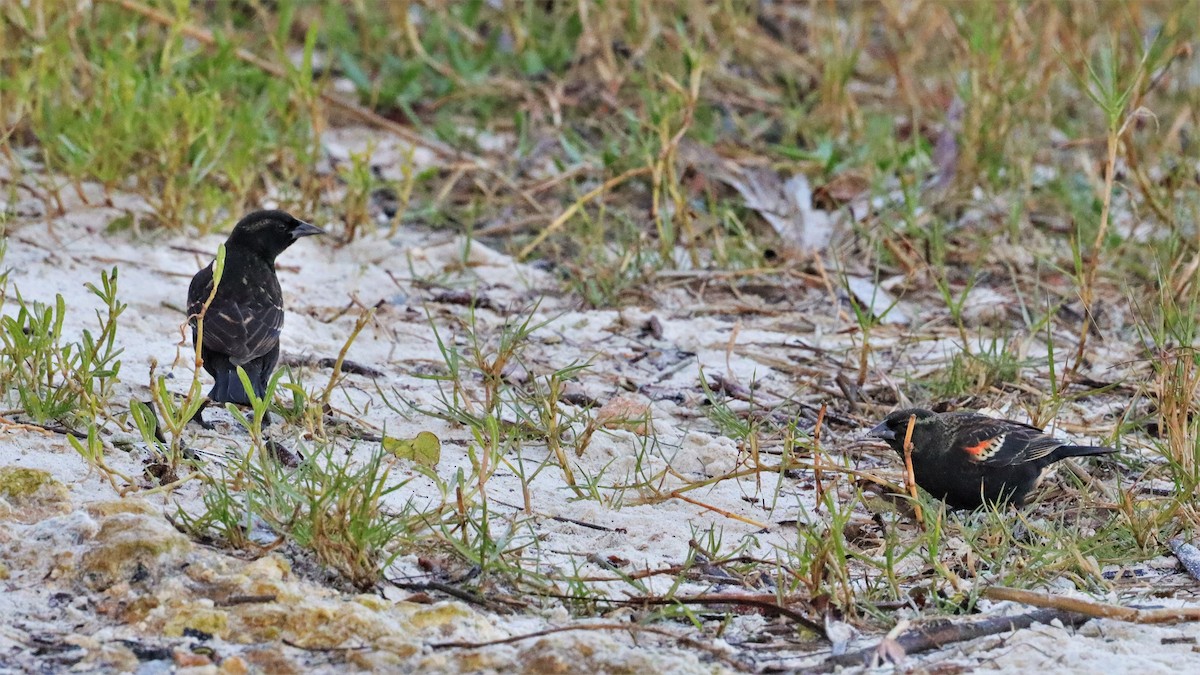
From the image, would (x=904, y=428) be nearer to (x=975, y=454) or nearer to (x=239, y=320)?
(x=975, y=454)

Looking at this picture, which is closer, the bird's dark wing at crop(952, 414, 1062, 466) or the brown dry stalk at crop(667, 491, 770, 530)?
the brown dry stalk at crop(667, 491, 770, 530)

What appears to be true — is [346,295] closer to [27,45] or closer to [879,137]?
[27,45]

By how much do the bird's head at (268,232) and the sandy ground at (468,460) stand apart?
0.31m

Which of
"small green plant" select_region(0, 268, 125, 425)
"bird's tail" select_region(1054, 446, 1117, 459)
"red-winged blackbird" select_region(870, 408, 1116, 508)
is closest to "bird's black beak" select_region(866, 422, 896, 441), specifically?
"red-winged blackbird" select_region(870, 408, 1116, 508)

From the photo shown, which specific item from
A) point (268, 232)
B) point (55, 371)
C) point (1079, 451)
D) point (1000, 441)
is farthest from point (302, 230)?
point (1079, 451)

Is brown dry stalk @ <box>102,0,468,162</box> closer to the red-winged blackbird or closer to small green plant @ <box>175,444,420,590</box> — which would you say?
the red-winged blackbird

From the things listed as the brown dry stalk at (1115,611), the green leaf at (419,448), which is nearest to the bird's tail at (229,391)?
the green leaf at (419,448)

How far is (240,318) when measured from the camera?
4.86 metres

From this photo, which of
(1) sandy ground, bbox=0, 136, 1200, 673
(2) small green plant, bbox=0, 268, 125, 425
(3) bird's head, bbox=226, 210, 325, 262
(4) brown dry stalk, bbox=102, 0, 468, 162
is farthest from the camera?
(4) brown dry stalk, bbox=102, 0, 468, 162

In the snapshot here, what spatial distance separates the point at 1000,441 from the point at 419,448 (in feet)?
5.48

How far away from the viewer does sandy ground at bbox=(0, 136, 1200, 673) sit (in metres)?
3.25

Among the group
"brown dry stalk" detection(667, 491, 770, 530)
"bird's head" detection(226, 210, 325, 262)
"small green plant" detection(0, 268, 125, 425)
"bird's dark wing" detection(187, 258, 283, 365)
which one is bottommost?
"brown dry stalk" detection(667, 491, 770, 530)

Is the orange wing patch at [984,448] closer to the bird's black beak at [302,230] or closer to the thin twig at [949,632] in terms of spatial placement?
the thin twig at [949,632]

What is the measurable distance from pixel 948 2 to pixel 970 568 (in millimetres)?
5380
